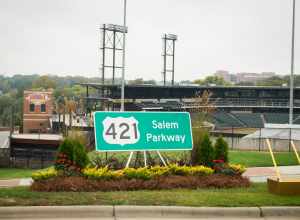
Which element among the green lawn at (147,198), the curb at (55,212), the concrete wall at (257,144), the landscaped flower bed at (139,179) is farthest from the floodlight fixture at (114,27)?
the curb at (55,212)

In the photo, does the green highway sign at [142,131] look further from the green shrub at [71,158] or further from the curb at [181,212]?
the curb at [181,212]

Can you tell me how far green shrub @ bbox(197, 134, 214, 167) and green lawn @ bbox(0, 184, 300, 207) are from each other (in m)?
2.31

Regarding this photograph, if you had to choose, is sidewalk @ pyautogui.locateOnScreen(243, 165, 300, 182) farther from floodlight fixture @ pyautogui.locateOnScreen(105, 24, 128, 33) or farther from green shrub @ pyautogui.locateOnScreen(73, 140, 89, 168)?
floodlight fixture @ pyautogui.locateOnScreen(105, 24, 128, 33)

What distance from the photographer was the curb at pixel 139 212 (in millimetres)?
8555

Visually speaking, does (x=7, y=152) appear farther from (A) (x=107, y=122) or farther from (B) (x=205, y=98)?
(A) (x=107, y=122)

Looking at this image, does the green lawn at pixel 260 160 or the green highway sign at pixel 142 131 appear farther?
the green lawn at pixel 260 160

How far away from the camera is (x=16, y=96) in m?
147

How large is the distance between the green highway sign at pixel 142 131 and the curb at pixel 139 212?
349 centimetres

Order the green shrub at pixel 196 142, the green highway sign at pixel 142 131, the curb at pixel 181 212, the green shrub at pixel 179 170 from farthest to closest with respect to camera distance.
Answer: the green shrub at pixel 196 142
the green highway sign at pixel 142 131
the green shrub at pixel 179 170
the curb at pixel 181 212

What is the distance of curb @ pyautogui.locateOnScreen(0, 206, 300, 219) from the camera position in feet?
28.1

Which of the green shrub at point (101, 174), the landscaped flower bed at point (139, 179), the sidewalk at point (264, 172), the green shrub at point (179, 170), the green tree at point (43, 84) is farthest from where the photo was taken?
the green tree at point (43, 84)

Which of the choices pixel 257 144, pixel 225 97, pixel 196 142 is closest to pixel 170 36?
pixel 225 97

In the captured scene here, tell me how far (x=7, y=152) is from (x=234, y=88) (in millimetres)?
49693

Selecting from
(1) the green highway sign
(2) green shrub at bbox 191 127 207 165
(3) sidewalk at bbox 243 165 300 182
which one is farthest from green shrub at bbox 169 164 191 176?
(3) sidewalk at bbox 243 165 300 182
